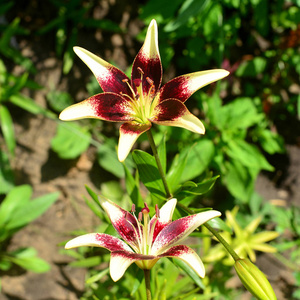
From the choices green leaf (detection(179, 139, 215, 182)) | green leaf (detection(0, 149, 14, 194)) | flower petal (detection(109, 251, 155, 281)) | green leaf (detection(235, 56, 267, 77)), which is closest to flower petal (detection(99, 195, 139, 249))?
flower petal (detection(109, 251, 155, 281))

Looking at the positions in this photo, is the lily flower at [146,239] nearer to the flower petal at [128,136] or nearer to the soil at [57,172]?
the flower petal at [128,136]

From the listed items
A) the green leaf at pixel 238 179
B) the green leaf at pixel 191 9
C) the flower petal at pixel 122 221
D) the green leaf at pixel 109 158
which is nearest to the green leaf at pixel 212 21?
the green leaf at pixel 191 9

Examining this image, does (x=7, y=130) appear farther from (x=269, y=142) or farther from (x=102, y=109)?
(x=269, y=142)

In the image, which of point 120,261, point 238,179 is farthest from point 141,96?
point 238,179

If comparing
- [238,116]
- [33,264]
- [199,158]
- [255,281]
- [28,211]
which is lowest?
[33,264]

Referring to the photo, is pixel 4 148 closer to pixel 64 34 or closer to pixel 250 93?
pixel 64 34

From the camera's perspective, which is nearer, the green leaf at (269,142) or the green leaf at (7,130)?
the green leaf at (7,130)

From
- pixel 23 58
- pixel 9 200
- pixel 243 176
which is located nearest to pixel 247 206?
pixel 243 176
